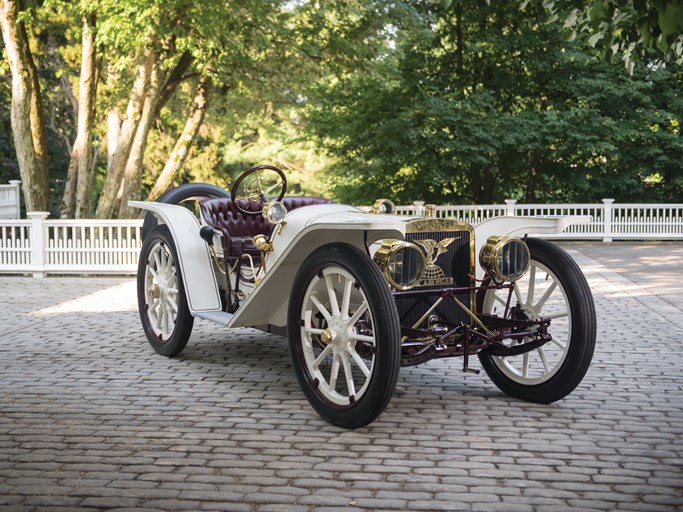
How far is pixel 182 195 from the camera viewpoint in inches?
341

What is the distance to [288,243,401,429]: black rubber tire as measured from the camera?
16.2 ft

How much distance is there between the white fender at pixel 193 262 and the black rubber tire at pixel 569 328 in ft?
7.41

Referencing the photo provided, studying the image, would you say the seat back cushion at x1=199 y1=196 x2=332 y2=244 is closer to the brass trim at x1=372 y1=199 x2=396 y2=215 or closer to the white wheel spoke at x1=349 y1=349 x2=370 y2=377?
the brass trim at x1=372 y1=199 x2=396 y2=215

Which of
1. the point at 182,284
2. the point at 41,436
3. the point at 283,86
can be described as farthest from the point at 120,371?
the point at 283,86

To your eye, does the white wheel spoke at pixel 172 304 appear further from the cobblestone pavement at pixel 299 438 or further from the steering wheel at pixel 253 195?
the steering wheel at pixel 253 195

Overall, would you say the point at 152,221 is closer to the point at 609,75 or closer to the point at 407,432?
the point at 407,432

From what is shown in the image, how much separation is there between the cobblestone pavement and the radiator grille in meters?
0.61

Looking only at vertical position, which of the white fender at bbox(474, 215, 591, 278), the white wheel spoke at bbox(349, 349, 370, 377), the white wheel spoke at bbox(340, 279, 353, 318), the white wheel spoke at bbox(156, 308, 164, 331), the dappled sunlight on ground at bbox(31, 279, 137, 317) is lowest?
the dappled sunlight on ground at bbox(31, 279, 137, 317)

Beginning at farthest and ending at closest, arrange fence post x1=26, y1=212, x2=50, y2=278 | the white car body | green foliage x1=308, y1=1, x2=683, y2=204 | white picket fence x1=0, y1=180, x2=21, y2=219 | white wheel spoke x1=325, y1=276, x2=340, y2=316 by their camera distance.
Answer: green foliage x1=308, y1=1, x2=683, y2=204
white picket fence x1=0, y1=180, x2=21, y2=219
fence post x1=26, y1=212, x2=50, y2=278
the white car body
white wheel spoke x1=325, y1=276, x2=340, y2=316

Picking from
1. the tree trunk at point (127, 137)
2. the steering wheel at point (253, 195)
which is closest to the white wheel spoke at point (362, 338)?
the steering wheel at point (253, 195)

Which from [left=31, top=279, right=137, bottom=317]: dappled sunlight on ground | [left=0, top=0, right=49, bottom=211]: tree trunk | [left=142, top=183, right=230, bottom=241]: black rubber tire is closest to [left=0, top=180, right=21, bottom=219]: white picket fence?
[left=0, top=0, right=49, bottom=211]: tree trunk

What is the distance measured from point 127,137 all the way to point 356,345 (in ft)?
46.5

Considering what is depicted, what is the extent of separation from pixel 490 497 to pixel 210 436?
1.77 m

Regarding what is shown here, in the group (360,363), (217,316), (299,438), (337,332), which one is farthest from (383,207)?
(299,438)
